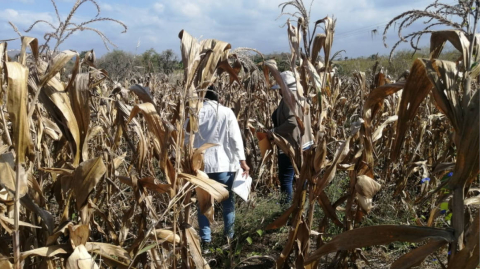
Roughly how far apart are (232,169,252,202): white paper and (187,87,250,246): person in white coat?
5 cm

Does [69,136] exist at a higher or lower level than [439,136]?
higher

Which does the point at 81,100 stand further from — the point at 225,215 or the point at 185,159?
the point at 225,215

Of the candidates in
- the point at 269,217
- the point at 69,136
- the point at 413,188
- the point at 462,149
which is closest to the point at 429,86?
the point at 462,149

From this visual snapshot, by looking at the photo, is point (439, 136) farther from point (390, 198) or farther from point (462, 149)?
point (462, 149)

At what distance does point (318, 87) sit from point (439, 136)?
2.83 metres

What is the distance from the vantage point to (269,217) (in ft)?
12.8

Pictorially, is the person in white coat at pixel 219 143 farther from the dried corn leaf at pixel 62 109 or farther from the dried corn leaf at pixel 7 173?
the dried corn leaf at pixel 7 173

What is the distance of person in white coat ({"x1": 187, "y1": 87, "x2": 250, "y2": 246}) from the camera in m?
3.29

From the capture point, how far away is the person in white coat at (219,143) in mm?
3285

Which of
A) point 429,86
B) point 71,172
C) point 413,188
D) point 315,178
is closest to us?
point 429,86

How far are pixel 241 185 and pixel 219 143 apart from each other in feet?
1.37

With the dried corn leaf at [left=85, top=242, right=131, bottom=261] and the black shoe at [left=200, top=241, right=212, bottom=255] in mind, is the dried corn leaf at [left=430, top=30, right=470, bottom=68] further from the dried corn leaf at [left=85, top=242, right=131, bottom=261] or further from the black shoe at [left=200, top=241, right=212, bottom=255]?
the black shoe at [left=200, top=241, right=212, bottom=255]

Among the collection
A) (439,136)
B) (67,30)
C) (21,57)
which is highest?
(67,30)

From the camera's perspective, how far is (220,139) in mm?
3348
